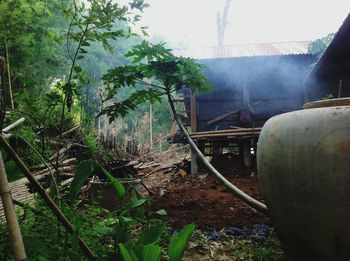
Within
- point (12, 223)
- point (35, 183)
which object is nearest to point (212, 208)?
point (35, 183)

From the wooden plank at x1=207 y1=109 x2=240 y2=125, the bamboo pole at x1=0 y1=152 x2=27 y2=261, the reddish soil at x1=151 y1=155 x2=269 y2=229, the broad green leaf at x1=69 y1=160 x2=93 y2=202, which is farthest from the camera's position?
the wooden plank at x1=207 y1=109 x2=240 y2=125

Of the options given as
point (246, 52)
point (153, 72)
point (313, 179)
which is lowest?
point (313, 179)

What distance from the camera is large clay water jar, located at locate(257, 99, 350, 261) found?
1.56 meters

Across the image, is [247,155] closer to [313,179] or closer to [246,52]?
[246,52]

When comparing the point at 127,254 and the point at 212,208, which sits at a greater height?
the point at 127,254

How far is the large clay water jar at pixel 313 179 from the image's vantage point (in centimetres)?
156

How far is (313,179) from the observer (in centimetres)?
161

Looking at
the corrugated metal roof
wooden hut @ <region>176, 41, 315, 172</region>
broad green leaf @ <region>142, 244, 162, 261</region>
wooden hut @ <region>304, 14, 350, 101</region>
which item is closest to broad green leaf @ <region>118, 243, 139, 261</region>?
broad green leaf @ <region>142, 244, 162, 261</region>

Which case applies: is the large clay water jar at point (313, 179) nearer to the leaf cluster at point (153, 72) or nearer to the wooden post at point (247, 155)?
the leaf cluster at point (153, 72)

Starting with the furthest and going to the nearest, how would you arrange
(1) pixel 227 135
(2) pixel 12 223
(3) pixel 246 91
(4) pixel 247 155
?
1. (3) pixel 246 91
2. (4) pixel 247 155
3. (1) pixel 227 135
4. (2) pixel 12 223

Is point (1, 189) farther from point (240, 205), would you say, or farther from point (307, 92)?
point (307, 92)

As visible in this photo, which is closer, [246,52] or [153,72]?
[153,72]

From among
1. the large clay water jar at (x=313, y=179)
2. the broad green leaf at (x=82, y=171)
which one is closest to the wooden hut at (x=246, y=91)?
the large clay water jar at (x=313, y=179)

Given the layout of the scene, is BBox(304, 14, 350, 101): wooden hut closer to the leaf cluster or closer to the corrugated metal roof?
the leaf cluster
